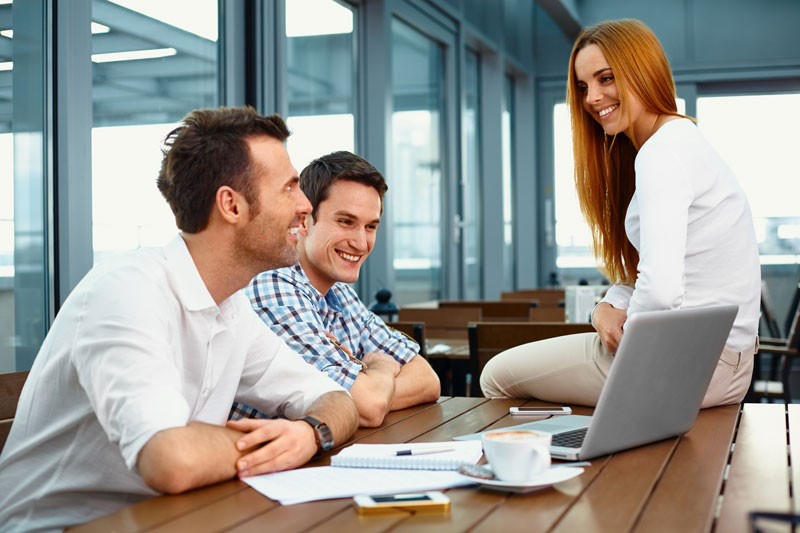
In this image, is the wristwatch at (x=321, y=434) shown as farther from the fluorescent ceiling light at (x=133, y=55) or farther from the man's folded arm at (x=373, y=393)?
the fluorescent ceiling light at (x=133, y=55)

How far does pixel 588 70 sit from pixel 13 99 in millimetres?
1743

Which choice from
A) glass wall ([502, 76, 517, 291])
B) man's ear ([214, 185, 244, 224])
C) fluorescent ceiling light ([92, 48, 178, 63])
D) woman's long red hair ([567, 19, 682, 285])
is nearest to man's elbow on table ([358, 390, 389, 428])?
man's ear ([214, 185, 244, 224])

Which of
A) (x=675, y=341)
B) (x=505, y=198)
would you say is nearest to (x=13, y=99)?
(x=675, y=341)

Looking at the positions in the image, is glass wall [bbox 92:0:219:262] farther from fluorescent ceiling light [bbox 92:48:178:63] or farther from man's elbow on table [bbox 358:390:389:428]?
man's elbow on table [bbox 358:390:389:428]

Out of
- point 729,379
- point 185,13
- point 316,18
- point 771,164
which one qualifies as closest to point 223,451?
point 729,379

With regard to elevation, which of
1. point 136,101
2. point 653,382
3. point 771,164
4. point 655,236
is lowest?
point 653,382

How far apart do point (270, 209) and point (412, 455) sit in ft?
1.68

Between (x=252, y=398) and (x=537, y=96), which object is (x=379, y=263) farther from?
(x=537, y=96)

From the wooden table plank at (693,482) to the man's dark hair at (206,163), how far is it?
0.82 m

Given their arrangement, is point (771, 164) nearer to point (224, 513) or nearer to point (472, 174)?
point (472, 174)

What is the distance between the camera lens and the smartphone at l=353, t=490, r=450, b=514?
105 centimetres

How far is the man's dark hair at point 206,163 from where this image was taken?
1517mm

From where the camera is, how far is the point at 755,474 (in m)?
1.21

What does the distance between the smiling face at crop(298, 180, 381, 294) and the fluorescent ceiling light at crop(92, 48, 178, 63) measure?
49.6 inches
